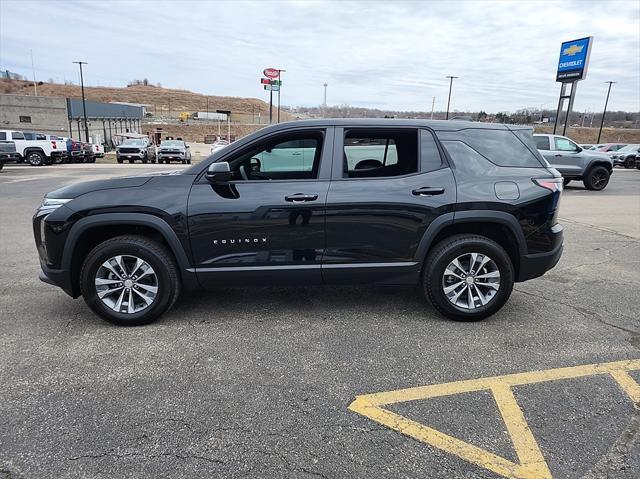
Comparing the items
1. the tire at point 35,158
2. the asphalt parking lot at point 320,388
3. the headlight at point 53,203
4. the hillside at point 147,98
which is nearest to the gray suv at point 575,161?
the asphalt parking lot at point 320,388

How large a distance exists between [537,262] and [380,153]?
1.76 meters

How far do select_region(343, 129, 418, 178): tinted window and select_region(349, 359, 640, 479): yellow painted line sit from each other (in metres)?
1.90

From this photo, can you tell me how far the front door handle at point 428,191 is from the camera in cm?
390

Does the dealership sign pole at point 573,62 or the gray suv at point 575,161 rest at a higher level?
the dealership sign pole at point 573,62

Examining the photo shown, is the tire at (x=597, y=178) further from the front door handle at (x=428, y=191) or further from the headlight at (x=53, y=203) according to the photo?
the headlight at (x=53, y=203)

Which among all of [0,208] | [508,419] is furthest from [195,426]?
[0,208]

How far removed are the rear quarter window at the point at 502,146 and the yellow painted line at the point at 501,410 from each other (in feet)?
6.01

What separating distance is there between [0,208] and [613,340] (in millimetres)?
11678

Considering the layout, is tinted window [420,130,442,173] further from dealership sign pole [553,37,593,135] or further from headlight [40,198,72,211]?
dealership sign pole [553,37,593,135]

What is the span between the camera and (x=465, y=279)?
160 inches

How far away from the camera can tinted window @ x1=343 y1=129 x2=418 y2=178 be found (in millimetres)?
4102

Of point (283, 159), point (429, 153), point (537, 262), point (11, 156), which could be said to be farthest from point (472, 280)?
point (11, 156)

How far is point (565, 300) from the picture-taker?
15.5ft

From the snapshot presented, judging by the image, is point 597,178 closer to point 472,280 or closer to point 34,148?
point 472,280
